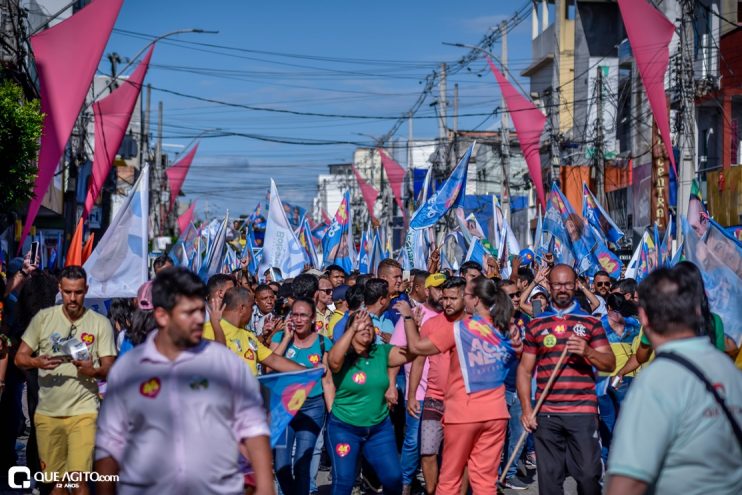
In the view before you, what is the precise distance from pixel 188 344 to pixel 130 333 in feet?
9.01

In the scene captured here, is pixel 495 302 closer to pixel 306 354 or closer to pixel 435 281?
pixel 306 354

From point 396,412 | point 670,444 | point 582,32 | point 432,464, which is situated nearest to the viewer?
point 670,444

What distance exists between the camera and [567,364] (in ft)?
24.3

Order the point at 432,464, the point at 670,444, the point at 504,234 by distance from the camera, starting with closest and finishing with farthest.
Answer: the point at 670,444 → the point at 432,464 → the point at 504,234

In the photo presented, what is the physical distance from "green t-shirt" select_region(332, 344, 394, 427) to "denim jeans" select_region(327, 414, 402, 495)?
60 mm

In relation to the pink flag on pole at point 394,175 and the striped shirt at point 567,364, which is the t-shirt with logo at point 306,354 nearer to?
the striped shirt at point 567,364

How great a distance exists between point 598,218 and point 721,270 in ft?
40.1

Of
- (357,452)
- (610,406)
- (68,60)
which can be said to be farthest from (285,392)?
(68,60)

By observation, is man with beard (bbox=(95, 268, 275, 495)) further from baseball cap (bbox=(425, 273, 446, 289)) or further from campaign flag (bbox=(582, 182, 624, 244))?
campaign flag (bbox=(582, 182, 624, 244))

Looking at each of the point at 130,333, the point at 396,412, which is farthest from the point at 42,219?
the point at 130,333

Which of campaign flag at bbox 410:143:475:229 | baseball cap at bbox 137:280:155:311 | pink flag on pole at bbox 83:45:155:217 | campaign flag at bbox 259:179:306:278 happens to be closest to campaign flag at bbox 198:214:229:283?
campaign flag at bbox 259:179:306:278

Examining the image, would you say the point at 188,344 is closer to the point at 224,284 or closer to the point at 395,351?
the point at 395,351

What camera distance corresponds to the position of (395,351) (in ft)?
25.9

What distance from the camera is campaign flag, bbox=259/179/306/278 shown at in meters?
17.8
